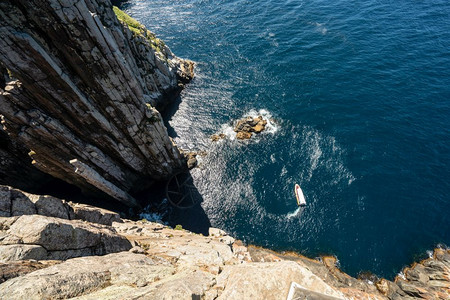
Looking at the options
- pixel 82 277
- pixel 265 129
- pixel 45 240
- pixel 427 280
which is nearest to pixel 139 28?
pixel 265 129

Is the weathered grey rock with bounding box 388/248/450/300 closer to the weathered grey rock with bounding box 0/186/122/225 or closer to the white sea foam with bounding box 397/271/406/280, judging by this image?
the white sea foam with bounding box 397/271/406/280

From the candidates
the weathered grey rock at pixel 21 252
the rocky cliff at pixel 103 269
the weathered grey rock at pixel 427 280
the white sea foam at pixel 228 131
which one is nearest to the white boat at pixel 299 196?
the weathered grey rock at pixel 427 280

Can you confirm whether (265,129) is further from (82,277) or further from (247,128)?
(82,277)

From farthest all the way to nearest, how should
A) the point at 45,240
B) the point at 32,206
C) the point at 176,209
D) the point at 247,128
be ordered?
1. the point at 247,128
2. the point at 176,209
3. the point at 32,206
4. the point at 45,240

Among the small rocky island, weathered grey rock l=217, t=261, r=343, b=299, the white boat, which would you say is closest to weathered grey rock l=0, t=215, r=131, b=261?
weathered grey rock l=217, t=261, r=343, b=299

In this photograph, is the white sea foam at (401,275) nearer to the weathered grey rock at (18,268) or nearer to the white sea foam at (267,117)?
the white sea foam at (267,117)
